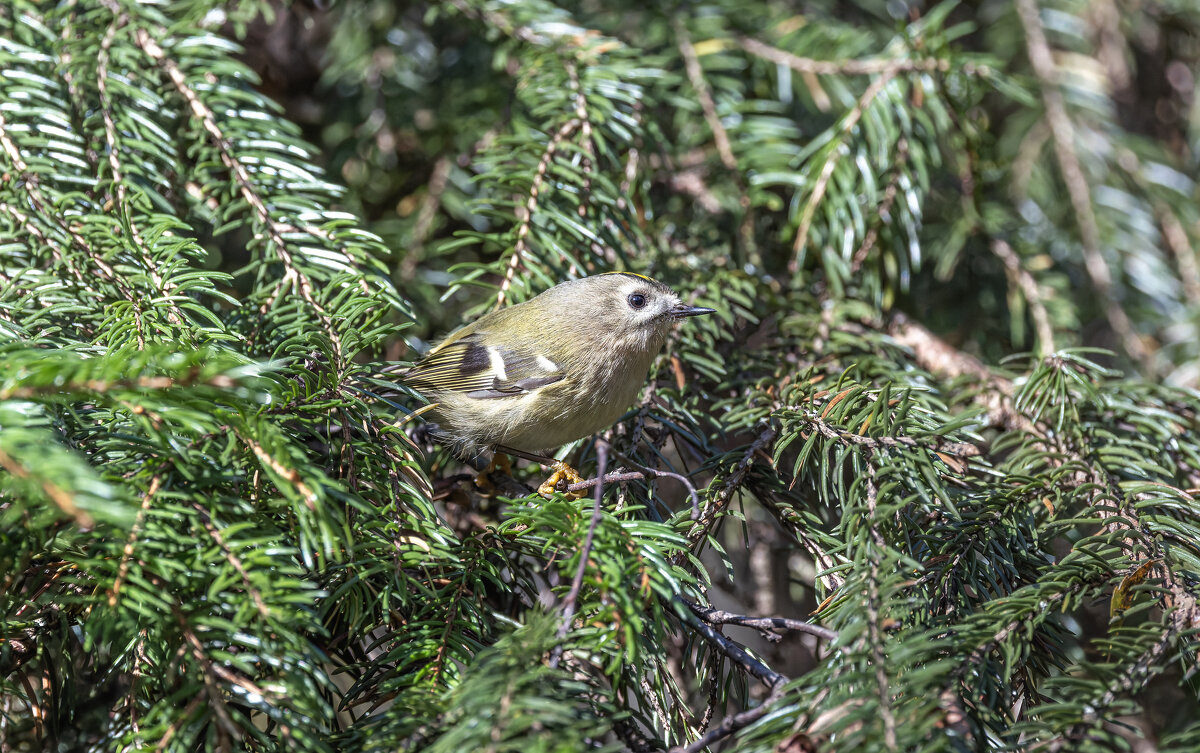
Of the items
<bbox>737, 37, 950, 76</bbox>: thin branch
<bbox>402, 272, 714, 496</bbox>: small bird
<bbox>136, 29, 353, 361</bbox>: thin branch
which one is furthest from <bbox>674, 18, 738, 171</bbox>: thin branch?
<bbox>136, 29, 353, 361</bbox>: thin branch

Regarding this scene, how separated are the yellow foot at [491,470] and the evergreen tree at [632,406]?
5 centimetres

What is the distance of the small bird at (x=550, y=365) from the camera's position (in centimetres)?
171

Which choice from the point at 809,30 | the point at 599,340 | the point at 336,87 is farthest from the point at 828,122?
the point at 336,87

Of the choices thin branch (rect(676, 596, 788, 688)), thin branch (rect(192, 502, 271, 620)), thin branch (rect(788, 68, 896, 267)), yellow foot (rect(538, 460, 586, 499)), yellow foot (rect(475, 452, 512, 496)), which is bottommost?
yellow foot (rect(475, 452, 512, 496))

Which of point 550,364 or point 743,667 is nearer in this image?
point 743,667

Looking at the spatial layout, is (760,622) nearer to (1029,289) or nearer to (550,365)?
(550,365)

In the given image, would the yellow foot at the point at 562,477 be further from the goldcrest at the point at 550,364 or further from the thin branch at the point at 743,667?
the thin branch at the point at 743,667

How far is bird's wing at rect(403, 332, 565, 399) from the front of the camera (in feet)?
5.98

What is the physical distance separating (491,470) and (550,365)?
35 centimetres

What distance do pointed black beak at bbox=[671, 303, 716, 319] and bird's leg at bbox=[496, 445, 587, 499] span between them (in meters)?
0.40

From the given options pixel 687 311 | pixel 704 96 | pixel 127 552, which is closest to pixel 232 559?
pixel 127 552

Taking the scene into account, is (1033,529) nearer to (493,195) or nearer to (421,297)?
(493,195)

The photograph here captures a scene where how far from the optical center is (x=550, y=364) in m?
1.91

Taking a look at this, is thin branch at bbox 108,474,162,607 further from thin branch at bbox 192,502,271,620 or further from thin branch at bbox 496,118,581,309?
thin branch at bbox 496,118,581,309
